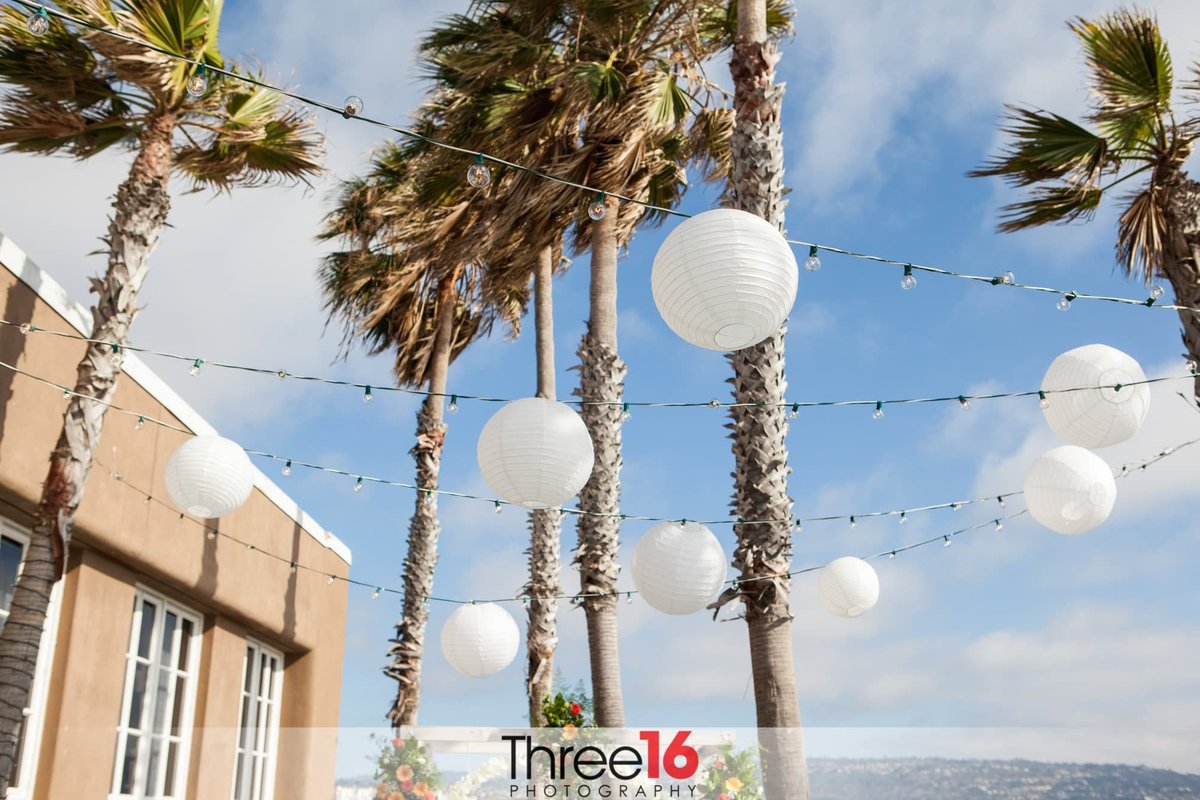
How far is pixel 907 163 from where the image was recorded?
11.6 m

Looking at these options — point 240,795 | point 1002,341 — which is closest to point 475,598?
point 240,795

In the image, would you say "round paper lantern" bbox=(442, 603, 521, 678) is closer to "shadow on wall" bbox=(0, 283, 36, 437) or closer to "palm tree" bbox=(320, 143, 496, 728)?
"palm tree" bbox=(320, 143, 496, 728)

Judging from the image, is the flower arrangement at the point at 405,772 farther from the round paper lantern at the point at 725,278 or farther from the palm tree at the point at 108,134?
the round paper lantern at the point at 725,278

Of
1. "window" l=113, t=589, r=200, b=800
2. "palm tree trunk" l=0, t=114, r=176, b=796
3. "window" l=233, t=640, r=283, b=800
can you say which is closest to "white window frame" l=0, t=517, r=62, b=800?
"palm tree trunk" l=0, t=114, r=176, b=796

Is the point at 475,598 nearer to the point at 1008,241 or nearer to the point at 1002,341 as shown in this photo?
the point at 1008,241

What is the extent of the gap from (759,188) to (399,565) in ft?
23.9

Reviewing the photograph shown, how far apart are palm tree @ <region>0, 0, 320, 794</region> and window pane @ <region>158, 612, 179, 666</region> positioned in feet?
10.7

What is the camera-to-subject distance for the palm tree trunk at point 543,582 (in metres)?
9.70

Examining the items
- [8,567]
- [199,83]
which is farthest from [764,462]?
[8,567]

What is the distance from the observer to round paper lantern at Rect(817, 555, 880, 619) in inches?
269

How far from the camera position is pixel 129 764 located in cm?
788

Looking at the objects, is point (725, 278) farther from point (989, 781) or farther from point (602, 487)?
point (989, 781)

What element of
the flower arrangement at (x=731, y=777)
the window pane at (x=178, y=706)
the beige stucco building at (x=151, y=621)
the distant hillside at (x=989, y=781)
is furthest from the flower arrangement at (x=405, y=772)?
the distant hillside at (x=989, y=781)

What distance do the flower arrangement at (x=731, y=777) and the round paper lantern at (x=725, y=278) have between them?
3811 mm
